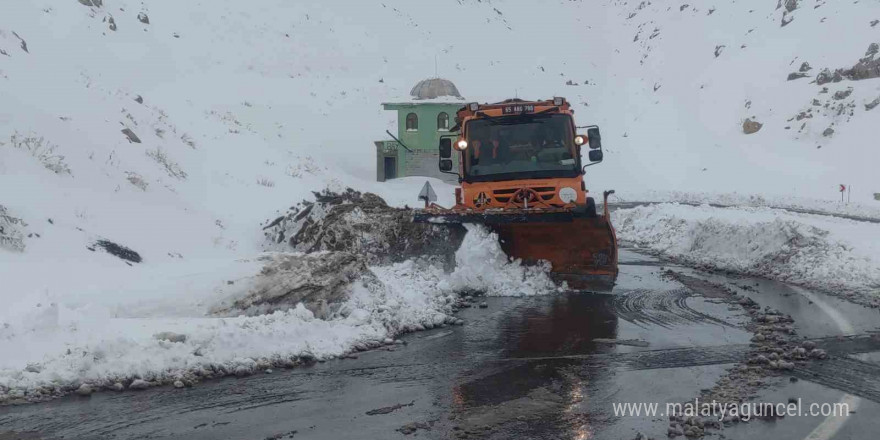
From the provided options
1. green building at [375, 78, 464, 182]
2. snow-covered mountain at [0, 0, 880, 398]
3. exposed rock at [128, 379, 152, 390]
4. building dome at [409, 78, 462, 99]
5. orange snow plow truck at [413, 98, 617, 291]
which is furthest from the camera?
building dome at [409, 78, 462, 99]

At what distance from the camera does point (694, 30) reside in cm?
6247

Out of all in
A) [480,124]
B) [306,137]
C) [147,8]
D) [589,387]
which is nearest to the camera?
[589,387]

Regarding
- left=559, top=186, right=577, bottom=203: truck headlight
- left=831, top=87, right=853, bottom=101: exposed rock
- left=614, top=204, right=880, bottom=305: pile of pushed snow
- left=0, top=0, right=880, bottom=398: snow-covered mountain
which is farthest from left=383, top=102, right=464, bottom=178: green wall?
left=559, top=186, right=577, bottom=203: truck headlight

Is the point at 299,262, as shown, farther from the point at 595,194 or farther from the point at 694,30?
the point at 694,30

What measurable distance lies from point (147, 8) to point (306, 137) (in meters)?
14.7

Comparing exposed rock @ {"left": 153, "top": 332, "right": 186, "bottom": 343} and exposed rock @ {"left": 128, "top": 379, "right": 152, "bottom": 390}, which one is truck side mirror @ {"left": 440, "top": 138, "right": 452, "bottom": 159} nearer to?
exposed rock @ {"left": 153, "top": 332, "right": 186, "bottom": 343}

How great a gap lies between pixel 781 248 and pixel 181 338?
1070cm

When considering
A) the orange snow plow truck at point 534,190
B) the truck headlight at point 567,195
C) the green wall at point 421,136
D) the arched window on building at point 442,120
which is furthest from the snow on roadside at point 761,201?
the truck headlight at point 567,195

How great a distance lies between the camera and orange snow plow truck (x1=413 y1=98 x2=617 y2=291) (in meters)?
11.5

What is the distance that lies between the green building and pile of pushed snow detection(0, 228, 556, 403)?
2555cm

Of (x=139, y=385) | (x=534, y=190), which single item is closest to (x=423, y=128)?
(x=534, y=190)

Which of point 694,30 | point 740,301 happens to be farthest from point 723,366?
point 694,30

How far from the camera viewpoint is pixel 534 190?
39.8ft

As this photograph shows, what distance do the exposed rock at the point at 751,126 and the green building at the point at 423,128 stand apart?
19804mm
